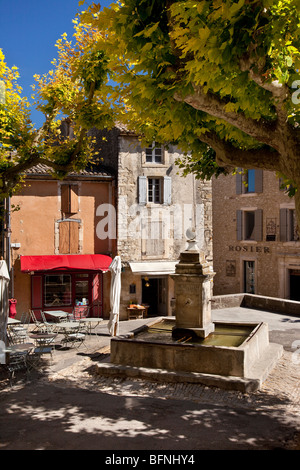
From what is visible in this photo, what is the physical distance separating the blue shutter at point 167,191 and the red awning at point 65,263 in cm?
406

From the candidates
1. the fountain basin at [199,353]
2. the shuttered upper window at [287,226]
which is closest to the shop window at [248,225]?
the shuttered upper window at [287,226]

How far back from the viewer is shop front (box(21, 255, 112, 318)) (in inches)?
733

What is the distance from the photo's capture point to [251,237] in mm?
26031

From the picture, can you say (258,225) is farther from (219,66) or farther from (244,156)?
(219,66)

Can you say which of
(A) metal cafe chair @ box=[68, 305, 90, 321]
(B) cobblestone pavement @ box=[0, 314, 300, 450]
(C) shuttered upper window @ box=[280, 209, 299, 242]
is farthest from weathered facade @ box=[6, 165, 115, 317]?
(C) shuttered upper window @ box=[280, 209, 299, 242]

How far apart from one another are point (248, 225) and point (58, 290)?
43.4ft

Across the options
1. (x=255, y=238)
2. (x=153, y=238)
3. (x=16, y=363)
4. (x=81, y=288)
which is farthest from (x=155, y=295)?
(x=16, y=363)

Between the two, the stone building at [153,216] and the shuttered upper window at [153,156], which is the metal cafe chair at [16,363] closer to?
the stone building at [153,216]

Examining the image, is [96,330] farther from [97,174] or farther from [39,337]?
[97,174]

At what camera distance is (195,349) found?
8.98 metres

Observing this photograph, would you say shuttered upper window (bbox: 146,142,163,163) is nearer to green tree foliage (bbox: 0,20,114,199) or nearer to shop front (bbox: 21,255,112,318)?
shop front (bbox: 21,255,112,318)

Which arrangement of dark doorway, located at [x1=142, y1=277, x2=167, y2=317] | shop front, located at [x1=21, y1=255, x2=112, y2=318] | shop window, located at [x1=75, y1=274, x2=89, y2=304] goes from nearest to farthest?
shop front, located at [x1=21, y1=255, x2=112, y2=318]
shop window, located at [x1=75, y1=274, x2=89, y2=304]
dark doorway, located at [x1=142, y1=277, x2=167, y2=317]

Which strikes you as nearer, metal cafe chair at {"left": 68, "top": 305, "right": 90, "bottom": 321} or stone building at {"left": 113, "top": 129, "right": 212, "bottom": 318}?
metal cafe chair at {"left": 68, "top": 305, "right": 90, "bottom": 321}

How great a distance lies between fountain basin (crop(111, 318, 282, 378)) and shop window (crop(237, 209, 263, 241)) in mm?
15138
